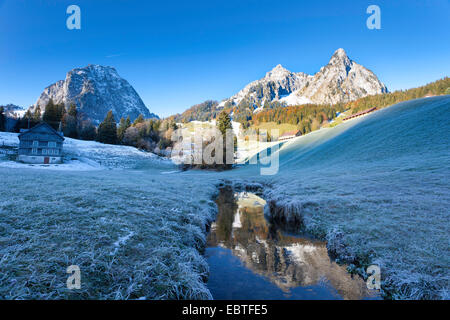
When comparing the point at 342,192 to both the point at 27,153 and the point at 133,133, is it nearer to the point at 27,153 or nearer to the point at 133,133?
the point at 27,153

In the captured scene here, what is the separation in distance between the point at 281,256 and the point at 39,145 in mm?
56904

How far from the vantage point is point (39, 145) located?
1705 inches

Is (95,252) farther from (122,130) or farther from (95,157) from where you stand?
(122,130)

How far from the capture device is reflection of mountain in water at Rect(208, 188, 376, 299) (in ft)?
18.8

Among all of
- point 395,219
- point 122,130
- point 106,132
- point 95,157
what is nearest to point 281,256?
point 395,219

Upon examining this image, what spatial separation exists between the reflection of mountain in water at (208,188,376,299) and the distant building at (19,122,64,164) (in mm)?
50871

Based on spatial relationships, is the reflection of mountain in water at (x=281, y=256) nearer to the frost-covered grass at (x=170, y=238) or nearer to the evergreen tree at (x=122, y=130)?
the frost-covered grass at (x=170, y=238)

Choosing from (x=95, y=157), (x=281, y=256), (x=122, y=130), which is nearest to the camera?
(x=281, y=256)

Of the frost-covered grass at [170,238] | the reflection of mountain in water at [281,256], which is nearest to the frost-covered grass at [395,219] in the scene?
the frost-covered grass at [170,238]

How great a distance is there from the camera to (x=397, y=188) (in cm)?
1228

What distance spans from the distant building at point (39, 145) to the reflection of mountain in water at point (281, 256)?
5087 centimetres

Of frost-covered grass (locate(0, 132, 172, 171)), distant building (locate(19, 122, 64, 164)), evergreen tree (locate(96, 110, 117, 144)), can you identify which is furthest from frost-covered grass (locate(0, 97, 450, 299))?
A: evergreen tree (locate(96, 110, 117, 144))

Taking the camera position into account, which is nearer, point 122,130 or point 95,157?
point 95,157

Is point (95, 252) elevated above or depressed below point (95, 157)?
below
